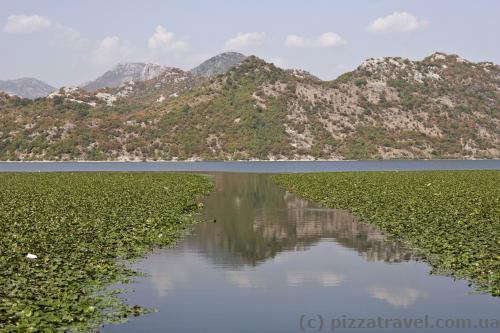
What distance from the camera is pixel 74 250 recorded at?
29828mm

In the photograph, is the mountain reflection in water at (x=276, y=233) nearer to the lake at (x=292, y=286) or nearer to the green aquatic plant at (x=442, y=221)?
the lake at (x=292, y=286)

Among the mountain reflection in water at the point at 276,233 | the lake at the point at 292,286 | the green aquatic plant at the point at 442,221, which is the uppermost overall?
the green aquatic plant at the point at 442,221

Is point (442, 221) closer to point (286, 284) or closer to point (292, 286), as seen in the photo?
point (286, 284)

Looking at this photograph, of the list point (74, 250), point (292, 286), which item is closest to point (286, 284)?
point (292, 286)

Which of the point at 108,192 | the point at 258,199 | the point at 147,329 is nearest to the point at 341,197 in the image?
the point at 258,199

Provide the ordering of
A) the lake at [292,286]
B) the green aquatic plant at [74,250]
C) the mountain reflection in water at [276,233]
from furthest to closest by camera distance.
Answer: the mountain reflection in water at [276,233] → the green aquatic plant at [74,250] → the lake at [292,286]

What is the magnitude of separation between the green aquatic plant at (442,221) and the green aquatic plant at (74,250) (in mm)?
13300

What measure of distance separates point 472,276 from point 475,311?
5308mm

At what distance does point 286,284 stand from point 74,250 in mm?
11742

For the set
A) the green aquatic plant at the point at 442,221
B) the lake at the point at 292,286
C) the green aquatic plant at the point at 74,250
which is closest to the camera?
the lake at the point at 292,286

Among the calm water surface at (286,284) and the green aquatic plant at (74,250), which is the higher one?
the green aquatic plant at (74,250)

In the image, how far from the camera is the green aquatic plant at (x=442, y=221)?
26183mm

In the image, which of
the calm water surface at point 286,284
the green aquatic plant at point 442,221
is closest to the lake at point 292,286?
the calm water surface at point 286,284

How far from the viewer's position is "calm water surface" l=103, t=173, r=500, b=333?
19016mm
